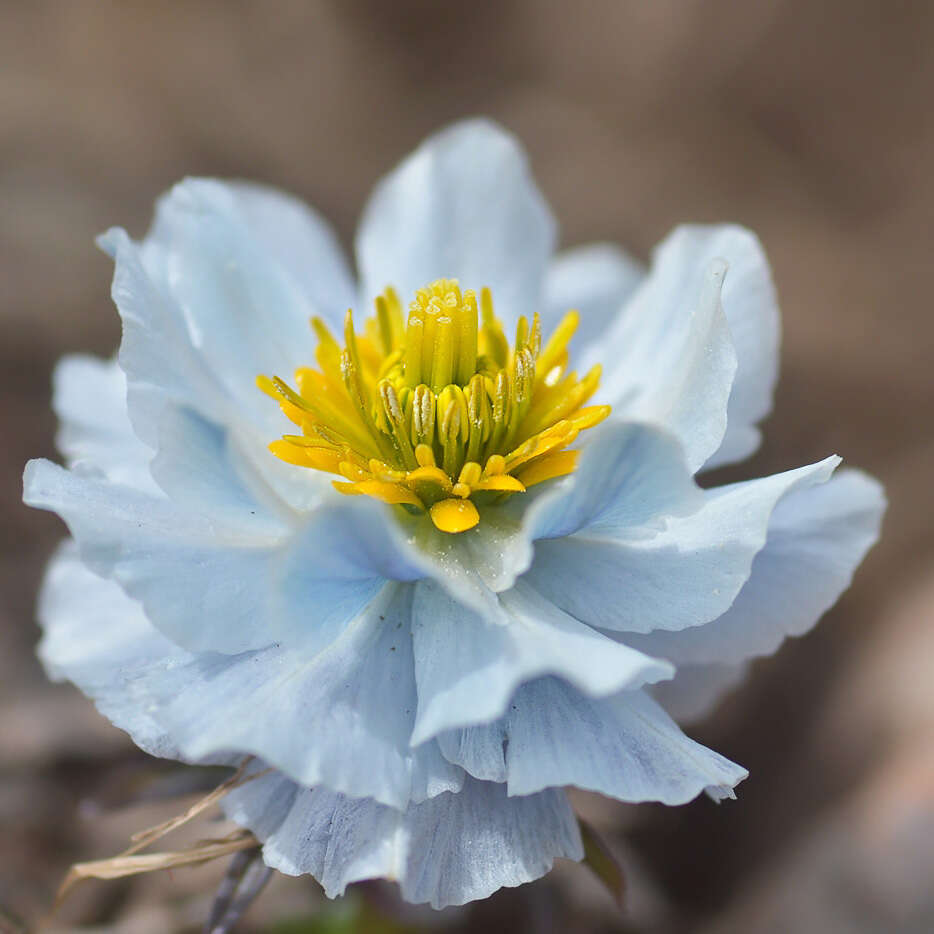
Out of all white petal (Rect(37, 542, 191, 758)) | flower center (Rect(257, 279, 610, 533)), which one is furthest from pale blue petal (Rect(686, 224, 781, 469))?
white petal (Rect(37, 542, 191, 758))

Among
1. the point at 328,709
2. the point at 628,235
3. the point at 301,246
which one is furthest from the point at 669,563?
the point at 628,235

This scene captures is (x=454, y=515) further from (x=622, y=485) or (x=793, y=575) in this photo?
(x=793, y=575)

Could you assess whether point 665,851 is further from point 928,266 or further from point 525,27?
point 525,27

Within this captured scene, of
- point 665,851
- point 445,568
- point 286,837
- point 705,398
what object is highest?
point 705,398

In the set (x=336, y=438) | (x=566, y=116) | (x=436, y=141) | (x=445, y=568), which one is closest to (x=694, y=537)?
(x=445, y=568)

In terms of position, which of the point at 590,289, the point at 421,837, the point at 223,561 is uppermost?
the point at 590,289

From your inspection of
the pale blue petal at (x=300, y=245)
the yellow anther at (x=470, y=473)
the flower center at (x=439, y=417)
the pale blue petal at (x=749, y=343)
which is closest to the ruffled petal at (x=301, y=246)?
the pale blue petal at (x=300, y=245)
